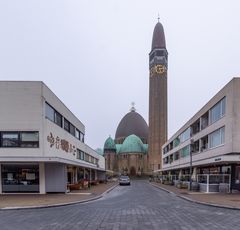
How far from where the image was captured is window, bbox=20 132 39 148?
3073cm

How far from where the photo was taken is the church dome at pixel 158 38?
11400cm

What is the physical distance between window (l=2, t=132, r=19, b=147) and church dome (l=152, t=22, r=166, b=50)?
88.1 meters

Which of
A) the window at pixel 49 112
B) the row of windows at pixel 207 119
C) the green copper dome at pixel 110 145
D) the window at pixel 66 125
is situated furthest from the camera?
the green copper dome at pixel 110 145

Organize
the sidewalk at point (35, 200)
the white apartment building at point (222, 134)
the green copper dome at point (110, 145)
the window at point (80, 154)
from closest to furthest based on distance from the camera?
1. the sidewalk at point (35, 200)
2. the white apartment building at point (222, 134)
3. the window at point (80, 154)
4. the green copper dome at point (110, 145)

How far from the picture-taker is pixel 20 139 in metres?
30.8

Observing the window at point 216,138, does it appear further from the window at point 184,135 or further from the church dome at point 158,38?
the church dome at point 158,38

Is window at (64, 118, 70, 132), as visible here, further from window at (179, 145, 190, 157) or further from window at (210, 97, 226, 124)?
window at (179, 145, 190, 157)

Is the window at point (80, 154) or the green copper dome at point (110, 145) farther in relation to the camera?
the green copper dome at point (110, 145)

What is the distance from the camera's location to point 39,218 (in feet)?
53.0

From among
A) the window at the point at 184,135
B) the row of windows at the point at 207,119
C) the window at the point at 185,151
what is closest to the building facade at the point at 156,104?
the window at the point at 184,135

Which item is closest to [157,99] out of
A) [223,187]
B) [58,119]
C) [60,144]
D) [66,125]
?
[66,125]

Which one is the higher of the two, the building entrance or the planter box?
the building entrance

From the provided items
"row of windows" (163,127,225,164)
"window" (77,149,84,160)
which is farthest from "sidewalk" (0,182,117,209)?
"window" (77,149,84,160)

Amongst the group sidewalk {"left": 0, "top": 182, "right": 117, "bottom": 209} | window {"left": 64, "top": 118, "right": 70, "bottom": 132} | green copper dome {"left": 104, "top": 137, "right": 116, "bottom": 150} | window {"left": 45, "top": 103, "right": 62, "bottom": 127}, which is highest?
window {"left": 45, "top": 103, "right": 62, "bottom": 127}
